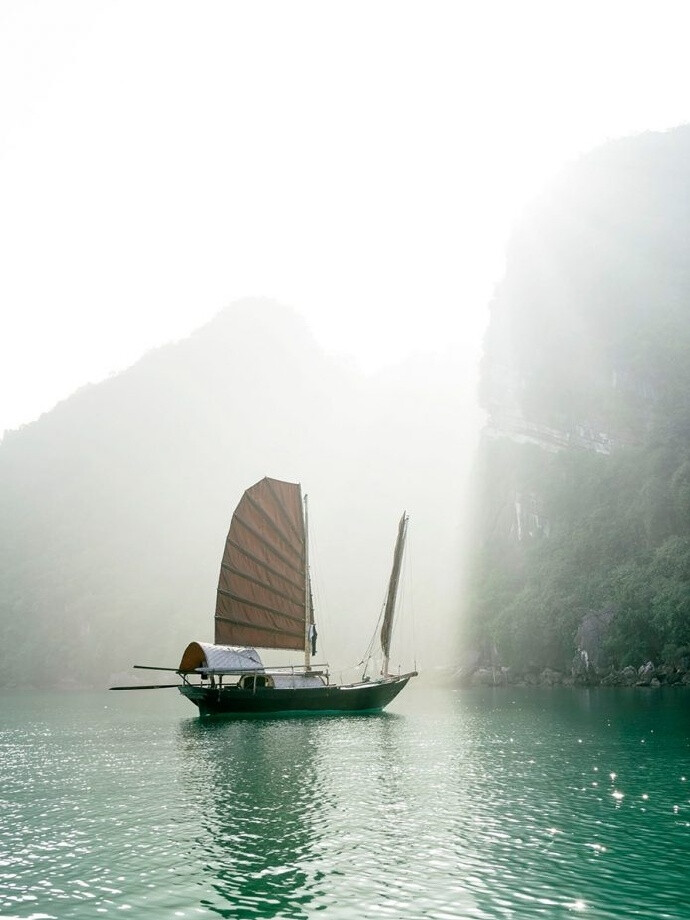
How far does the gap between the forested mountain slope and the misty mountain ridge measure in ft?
36.1

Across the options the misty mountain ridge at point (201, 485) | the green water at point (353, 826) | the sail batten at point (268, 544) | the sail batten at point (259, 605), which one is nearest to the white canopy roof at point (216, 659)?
the sail batten at point (259, 605)

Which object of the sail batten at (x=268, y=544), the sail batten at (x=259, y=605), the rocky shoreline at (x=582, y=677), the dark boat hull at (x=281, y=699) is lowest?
the rocky shoreline at (x=582, y=677)

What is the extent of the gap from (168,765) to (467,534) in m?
55.6

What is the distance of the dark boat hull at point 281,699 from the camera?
30.6 meters

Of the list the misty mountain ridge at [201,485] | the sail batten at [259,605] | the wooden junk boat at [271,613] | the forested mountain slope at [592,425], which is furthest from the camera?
the misty mountain ridge at [201,485]

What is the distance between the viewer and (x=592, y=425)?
6556 cm

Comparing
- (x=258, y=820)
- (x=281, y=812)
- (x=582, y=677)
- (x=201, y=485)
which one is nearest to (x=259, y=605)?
(x=281, y=812)

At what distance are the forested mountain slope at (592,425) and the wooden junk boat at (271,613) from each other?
20428mm

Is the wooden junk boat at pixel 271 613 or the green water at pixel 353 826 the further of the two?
Answer: the wooden junk boat at pixel 271 613

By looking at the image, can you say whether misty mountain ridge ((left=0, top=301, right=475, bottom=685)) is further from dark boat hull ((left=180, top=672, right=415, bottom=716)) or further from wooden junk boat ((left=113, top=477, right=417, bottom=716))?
dark boat hull ((left=180, top=672, right=415, bottom=716))

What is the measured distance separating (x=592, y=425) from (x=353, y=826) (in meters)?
59.1

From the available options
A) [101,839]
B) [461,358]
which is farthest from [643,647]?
[461,358]

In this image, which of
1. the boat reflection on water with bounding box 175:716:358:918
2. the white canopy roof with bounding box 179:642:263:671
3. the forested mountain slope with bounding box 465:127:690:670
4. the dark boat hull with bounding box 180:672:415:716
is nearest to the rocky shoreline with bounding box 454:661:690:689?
the forested mountain slope with bounding box 465:127:690:670

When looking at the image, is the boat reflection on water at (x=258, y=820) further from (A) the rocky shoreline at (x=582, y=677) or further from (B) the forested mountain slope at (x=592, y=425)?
(B) the forested mountain slope at (x=592, y=425)
